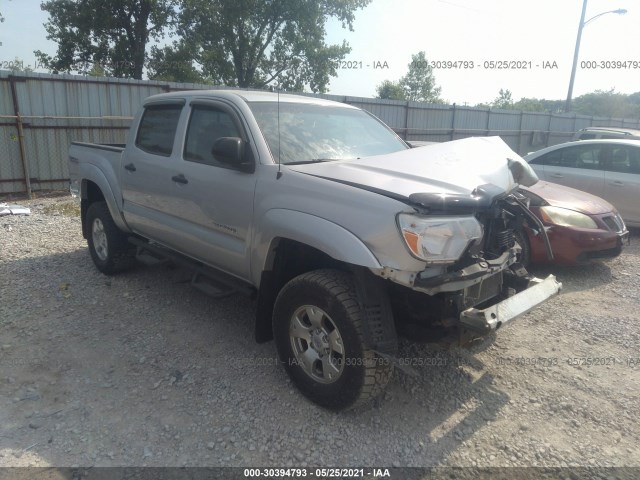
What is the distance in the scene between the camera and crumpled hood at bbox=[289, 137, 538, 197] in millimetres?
2818

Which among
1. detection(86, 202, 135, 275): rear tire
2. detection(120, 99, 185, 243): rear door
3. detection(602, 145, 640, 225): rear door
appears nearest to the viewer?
A: detection(120, 99, 185, 243): rear door

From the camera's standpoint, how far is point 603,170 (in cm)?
744

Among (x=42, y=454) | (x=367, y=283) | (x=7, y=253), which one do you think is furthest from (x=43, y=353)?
(x=7, y=253)

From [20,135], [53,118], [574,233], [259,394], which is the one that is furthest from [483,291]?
[53,118]

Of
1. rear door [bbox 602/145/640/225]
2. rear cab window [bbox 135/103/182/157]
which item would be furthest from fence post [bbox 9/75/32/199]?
rear door [bbox 602/145/640/225]

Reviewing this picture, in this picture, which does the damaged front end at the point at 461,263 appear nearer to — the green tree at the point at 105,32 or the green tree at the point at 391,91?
the green tree at the point at 105,32

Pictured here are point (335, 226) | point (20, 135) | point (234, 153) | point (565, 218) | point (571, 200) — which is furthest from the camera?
point (20, 135)

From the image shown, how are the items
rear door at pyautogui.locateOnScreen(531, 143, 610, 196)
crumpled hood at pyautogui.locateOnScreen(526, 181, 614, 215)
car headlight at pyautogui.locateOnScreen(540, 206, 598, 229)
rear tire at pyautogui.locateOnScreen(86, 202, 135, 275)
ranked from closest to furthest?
1. rear tire at pyautogui.locateOnScreen(86, 202, 135, 275)
2. car headlight at pyautogui.locateOnScreen(540, 206, 598, 229)
3. crumpled hood at pyautogui.locateOnScreen(526, 181, 614, 215)
4. rear door at pyautogui.locateOnScreen(531, 143, 610, 196)

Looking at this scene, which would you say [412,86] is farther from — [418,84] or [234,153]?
[234,153]

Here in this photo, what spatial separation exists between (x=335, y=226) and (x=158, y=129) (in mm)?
2543

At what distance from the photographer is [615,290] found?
5.20 meters

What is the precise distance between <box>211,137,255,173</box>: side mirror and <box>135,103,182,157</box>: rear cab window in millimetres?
1129

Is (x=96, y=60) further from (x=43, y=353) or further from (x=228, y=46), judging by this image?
(x=43, y=353)

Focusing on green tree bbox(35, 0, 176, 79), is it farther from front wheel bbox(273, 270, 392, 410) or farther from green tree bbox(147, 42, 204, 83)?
front wheel bbox(273, 270, 392, 410)
